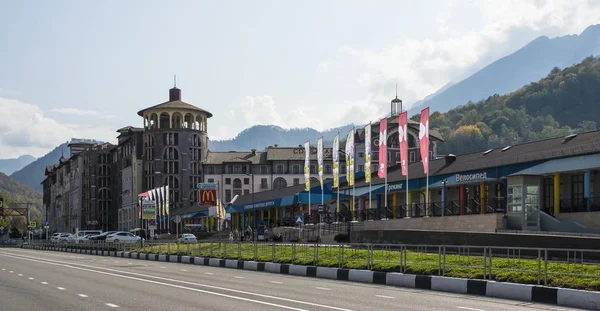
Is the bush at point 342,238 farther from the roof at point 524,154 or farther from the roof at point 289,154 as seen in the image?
the roof at point 289,154

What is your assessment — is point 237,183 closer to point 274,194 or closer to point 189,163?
point 189,163

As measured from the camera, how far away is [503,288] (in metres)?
18.7

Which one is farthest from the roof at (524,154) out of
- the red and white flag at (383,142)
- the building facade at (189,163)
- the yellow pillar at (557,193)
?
the building facade at (189,163)

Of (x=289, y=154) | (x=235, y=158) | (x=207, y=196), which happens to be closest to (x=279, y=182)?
(x=289, y=154)

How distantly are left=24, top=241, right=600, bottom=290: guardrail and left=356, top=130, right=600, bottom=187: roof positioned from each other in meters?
18.0

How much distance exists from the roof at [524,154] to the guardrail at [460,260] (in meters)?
18.0

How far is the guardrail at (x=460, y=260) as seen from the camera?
1786cm

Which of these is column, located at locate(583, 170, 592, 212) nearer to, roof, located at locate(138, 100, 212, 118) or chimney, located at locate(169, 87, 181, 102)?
roof, located at locate(138, 100, 212, 118)

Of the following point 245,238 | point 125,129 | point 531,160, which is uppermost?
point 125,129

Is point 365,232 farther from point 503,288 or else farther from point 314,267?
point 503,288

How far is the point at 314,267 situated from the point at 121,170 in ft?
439

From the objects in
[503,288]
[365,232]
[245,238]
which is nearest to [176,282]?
[503,288]

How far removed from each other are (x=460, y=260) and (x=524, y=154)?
2636cm

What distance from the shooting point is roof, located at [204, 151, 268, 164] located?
139375mm
